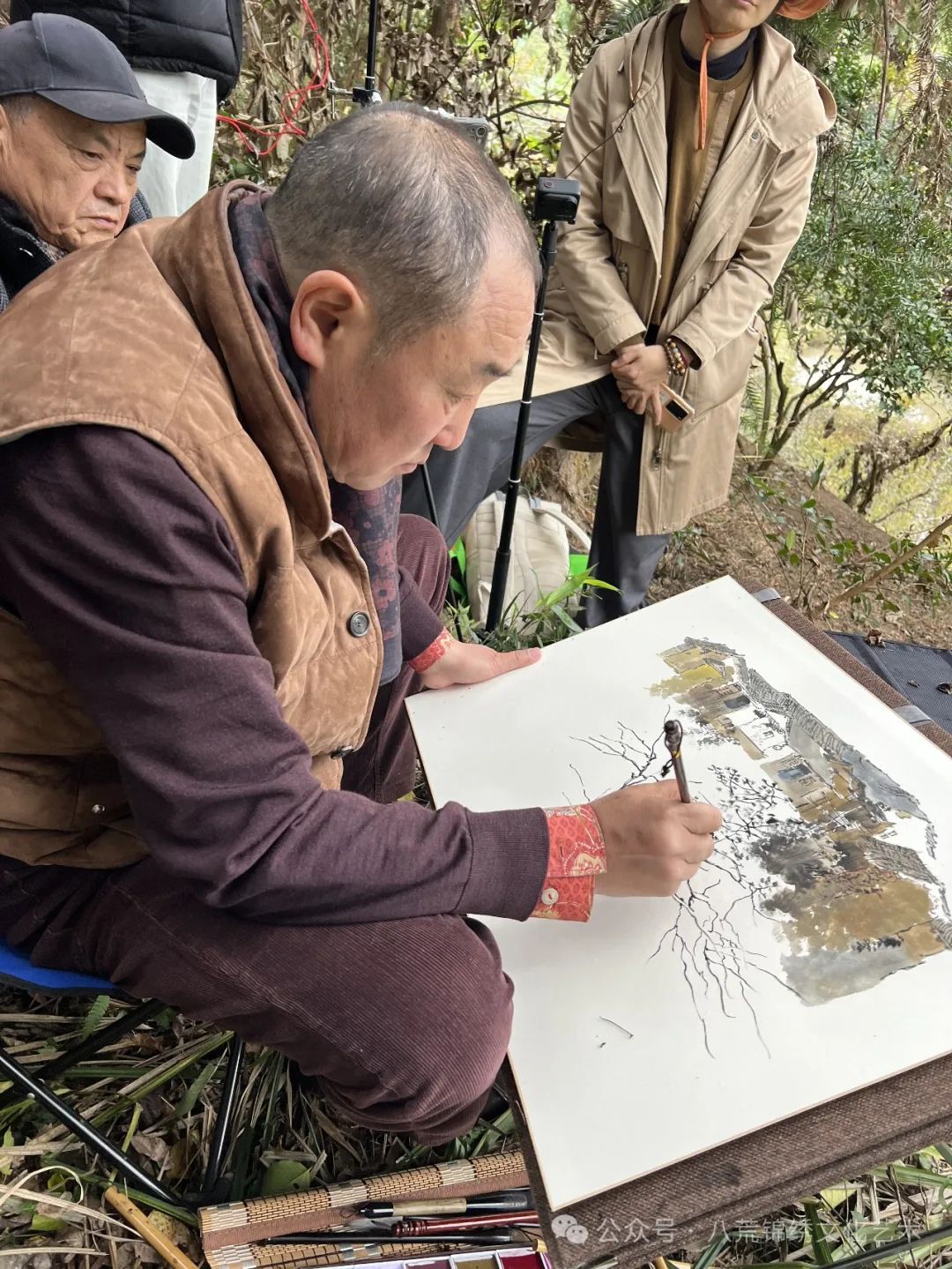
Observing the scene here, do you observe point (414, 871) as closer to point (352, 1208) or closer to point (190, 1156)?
point (352, 1208)

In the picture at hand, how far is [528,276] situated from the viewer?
974 millimetres

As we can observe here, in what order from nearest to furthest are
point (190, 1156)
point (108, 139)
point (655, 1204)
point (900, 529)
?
point (655, 1204), point (190, 1156), point (108, 139), point (900, 529)

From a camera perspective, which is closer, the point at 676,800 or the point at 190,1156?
the point at 676,800

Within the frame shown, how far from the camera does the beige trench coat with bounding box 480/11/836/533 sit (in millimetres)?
2244

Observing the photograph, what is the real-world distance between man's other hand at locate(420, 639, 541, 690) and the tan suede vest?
0.36m

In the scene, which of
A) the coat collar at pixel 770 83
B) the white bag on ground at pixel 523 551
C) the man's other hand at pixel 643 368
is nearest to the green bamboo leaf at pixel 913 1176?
the white bag on ground at pixel 523 551

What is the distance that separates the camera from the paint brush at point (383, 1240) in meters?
1.21

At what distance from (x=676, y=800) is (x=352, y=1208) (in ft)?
2.20

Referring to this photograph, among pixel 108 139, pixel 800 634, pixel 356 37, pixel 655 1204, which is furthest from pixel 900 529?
pixel 655 1204

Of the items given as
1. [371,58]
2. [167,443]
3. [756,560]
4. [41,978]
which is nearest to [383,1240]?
[41,978]

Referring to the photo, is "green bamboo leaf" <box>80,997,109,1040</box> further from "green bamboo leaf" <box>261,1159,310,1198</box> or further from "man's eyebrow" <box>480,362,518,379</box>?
"man's eyebrow" <box>480,362,518,379</box>

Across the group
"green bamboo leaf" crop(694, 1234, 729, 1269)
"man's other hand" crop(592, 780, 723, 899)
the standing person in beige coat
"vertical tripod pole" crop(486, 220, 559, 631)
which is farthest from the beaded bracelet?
"green bamboo leaf" crop(694, 1234, 729, 1269)

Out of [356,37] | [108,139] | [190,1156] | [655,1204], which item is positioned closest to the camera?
[655,1204]

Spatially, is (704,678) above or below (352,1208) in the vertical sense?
above
